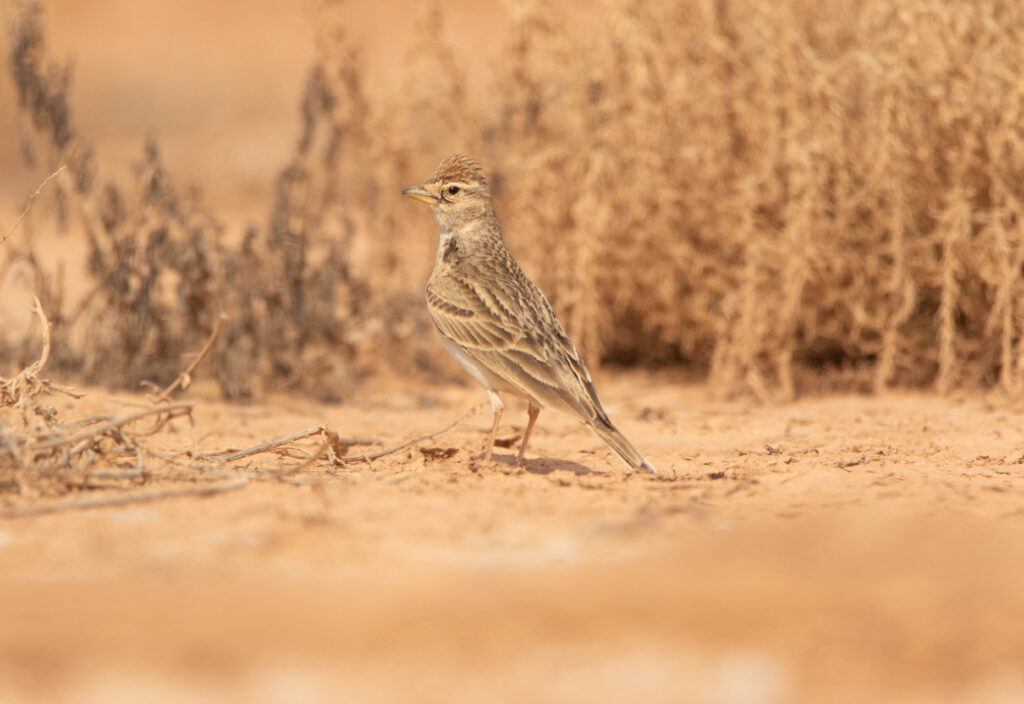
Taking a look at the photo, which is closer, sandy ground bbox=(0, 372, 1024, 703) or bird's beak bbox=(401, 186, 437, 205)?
sandy ground bbox=(0, 372, 1024, 703)

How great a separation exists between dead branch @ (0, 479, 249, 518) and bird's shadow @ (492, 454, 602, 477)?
1.38 meters

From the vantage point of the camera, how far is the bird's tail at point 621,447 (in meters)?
4.20

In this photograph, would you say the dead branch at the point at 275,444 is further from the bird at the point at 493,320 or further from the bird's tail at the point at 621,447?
the bird's tail at the point at 621,447

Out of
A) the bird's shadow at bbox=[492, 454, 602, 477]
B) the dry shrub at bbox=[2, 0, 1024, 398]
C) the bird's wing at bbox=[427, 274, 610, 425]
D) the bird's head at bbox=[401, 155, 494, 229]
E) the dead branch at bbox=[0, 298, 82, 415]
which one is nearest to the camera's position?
the dead branch at bbox=[0, 298, 82, 415]

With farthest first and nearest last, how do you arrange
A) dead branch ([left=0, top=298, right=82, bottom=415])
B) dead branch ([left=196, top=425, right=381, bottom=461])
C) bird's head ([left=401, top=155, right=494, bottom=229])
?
bird's head ([left=401, top=155, right=494, bottom=229]), dead branch ([left=196, top=425, right=381, bottom=461]), dead branch ([left=0, top=298, right=82, bottom=415])

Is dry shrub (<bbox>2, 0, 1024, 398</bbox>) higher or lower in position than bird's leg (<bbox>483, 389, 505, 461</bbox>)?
higher

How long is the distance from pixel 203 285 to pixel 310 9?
2.03 m

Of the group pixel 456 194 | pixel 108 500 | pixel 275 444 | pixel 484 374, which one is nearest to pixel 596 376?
pixel 456 194

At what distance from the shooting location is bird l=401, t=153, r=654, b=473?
14.5 ft

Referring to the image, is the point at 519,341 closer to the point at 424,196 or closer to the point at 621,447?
the point at 621,447

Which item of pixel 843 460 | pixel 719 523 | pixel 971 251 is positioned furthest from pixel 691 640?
pixel 971 251

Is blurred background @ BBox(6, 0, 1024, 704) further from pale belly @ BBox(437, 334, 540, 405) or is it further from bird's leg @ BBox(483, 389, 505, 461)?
pale belly @ BBox(437, 334, 540, 405)

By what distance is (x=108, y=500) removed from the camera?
334 cm

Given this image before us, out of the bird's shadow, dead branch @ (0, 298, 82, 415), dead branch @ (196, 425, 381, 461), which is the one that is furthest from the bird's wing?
dead branch @ (0, 298, 82, 415)
